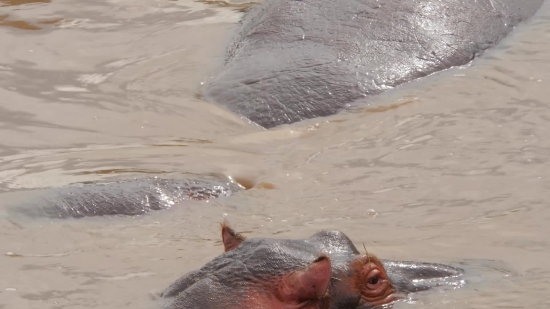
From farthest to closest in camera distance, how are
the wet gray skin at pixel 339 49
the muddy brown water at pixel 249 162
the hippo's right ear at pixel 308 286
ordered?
the wet gray skin at pixel 339 49, the muddy brown water at pixel 249 162, the hippo's right ear at pixel 308 286

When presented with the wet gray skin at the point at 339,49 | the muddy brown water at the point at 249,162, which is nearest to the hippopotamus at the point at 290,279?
the muddy brown water at the point at 249,162

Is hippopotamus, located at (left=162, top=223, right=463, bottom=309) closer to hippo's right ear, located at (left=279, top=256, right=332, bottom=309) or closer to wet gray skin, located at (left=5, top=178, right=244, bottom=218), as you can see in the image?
hippo's right ear, located at (left=279, top=256, right=332, bottom=309)

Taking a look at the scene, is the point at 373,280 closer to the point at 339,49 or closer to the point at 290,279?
the point at 290,279

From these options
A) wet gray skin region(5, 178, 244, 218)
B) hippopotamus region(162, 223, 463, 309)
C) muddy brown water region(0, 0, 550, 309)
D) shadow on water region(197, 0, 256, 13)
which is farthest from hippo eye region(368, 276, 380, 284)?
shadow on water region(197, 0, 256, 13)

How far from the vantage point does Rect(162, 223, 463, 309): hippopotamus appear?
11.5ft

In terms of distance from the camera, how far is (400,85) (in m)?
7.01

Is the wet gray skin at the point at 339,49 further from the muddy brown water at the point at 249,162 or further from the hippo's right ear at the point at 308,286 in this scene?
the hippo's right ear at the point at 308,286

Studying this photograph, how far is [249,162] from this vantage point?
237 inches

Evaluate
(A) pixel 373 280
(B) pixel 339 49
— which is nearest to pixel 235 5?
(B) pixel 339 49

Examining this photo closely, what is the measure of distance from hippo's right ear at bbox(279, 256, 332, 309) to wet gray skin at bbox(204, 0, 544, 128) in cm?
310

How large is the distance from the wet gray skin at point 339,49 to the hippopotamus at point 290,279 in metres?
2.78

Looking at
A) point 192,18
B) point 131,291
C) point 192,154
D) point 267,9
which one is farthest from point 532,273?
point 192,18

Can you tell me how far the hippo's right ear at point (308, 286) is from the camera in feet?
11.3

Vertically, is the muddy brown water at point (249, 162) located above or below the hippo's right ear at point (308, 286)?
below
